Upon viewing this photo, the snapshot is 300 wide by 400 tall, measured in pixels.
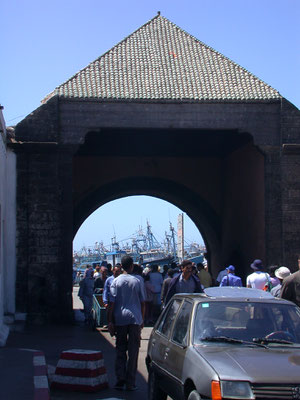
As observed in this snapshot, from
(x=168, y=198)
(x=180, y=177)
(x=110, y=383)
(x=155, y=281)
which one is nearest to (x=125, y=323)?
(x=110, y=383)

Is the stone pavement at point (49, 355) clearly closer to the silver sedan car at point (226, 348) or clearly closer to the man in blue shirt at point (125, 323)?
the man in blue shirt at point (125, 323)

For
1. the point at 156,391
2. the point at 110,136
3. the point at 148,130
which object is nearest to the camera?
the point at 156,391

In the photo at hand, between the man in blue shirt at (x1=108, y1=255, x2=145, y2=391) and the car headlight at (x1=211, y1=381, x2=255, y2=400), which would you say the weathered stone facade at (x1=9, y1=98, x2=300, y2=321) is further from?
the car headlight at (x1=211, y1=381, x2=255, y2=400)

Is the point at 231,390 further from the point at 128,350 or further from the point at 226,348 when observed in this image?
the point at 128,350

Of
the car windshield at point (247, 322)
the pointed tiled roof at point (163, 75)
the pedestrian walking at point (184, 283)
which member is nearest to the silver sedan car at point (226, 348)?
the car windshield at point (247, 322)

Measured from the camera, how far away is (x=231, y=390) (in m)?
5.45

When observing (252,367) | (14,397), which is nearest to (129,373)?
(14,397)

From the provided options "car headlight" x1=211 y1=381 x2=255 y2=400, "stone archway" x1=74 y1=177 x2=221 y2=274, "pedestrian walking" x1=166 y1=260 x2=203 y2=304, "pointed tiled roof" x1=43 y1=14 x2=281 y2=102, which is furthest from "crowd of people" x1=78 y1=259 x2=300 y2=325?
"stone archway" x1=74 y1=177 x2=221 y2=274

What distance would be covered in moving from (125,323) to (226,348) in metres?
2.77

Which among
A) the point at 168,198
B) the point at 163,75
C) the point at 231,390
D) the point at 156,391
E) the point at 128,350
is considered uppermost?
the point at 163,75

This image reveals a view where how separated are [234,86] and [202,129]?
1698 millimetres

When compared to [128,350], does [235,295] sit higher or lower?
higher

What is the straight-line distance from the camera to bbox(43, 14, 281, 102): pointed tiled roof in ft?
64.6

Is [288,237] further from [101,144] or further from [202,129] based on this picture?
[101,144]
